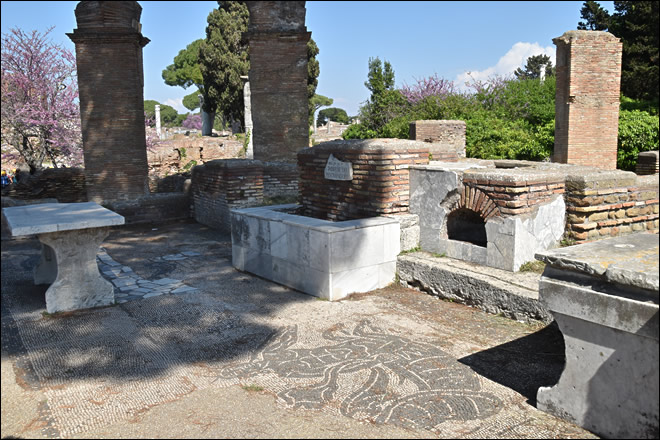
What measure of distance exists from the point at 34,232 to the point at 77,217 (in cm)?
61

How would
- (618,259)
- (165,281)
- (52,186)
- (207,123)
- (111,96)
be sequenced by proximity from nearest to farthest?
(618,259) < (165,281) < (111,96) < (52,186) < (207,123)

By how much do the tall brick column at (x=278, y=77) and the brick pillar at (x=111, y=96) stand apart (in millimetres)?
2145

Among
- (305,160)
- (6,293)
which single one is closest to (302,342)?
(305,160)

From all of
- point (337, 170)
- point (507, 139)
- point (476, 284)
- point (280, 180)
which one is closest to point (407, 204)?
point (337, 170)

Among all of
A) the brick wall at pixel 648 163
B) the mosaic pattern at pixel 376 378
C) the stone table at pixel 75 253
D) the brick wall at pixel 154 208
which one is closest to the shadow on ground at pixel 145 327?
the stone table at pixel 75 253

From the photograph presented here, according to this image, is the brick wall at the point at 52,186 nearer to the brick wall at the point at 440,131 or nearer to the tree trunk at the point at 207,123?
the brick wall at the point at 440,131

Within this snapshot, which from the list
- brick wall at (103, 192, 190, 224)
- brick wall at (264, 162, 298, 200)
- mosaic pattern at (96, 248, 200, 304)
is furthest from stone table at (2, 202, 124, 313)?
brick wall at (264, 162, 298, 200)

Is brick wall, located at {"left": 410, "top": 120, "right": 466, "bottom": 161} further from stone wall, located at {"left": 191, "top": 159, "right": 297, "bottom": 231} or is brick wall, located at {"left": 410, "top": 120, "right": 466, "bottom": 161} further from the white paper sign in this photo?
the white paper sign

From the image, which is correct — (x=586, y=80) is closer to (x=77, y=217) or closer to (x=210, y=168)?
(x=210, y=168)

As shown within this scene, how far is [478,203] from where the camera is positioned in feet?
17.3

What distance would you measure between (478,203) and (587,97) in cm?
852

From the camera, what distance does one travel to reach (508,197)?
4.95 m

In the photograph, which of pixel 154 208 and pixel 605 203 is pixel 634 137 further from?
pixel 154 208

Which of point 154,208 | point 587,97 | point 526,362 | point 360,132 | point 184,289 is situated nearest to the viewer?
point 526,362
